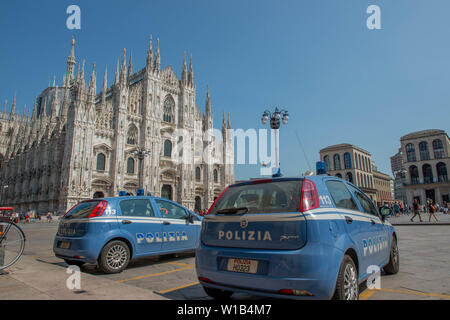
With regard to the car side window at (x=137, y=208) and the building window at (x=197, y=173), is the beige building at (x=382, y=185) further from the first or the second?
the car side window at (x=137, y=208)

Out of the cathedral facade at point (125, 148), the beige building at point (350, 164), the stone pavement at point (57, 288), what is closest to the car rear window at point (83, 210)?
the stone pavement at point (57, 288)

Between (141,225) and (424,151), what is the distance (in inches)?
2333

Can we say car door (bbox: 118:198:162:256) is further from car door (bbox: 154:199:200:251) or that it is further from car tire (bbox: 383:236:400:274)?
car tire (bbox: 383:236:400:274)

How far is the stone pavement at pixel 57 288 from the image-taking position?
3277mm

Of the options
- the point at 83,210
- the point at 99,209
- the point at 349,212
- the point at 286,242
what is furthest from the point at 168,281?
the point at 349,212

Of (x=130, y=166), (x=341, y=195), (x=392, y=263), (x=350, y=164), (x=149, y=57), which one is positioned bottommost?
(x=392, y=263)

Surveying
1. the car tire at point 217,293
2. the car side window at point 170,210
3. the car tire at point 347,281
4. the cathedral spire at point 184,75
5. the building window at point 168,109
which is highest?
the cathedral spire at point 184,75

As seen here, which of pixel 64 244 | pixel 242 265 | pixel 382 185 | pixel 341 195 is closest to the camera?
pixel 242 265

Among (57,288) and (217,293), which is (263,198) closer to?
(217,293)

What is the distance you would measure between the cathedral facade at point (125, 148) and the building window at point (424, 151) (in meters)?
35.6

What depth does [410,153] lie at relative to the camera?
2053 inches

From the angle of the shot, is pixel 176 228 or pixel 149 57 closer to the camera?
pixel 176 228
